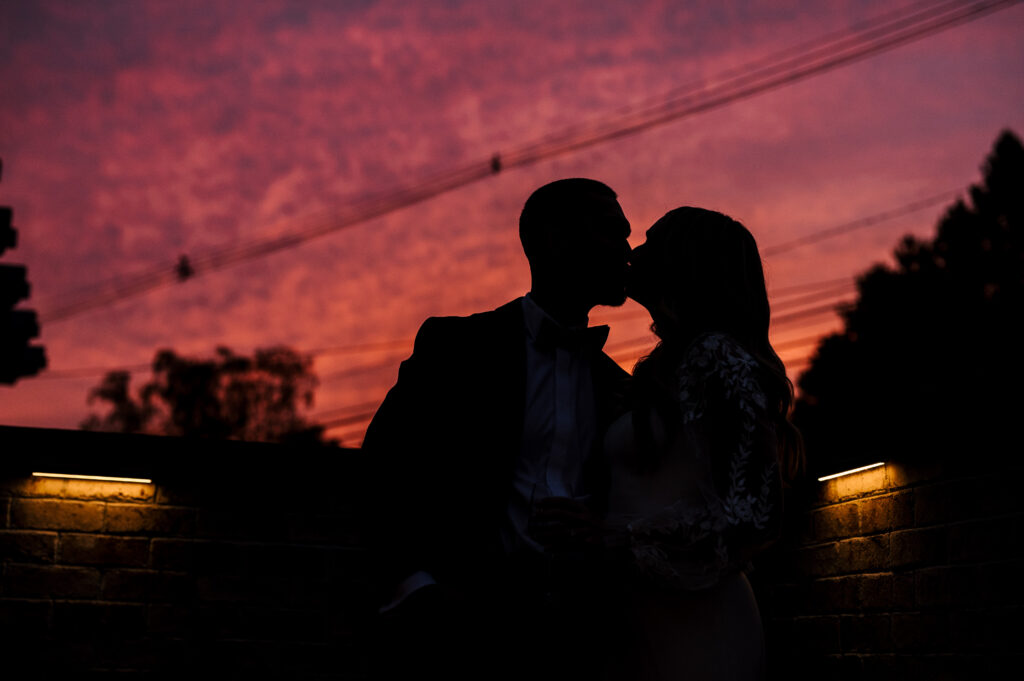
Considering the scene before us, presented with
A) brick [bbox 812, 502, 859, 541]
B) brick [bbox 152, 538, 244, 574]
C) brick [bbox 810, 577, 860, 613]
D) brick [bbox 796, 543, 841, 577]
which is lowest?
brick [bbox 810, 577, 860, 613]

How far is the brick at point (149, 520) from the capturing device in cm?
571

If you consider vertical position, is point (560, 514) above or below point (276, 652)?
above

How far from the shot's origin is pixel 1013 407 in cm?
424

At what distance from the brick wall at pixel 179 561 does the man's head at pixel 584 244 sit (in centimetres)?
275

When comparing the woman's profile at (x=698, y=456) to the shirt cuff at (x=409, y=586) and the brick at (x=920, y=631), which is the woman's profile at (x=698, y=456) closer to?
the shirt cuff at (x=409, y=586)

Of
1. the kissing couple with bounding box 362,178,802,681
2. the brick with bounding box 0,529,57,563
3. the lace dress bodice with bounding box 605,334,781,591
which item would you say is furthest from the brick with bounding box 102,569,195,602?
the lace dress bodice with bounding box 605,334,781,591

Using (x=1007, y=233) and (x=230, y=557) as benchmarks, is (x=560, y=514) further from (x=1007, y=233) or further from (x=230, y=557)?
(x=1007, y=233)

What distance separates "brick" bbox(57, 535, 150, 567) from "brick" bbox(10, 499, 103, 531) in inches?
2.6

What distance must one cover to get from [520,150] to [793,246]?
5768 millimetres

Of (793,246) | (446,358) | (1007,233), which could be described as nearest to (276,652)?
(446,358)

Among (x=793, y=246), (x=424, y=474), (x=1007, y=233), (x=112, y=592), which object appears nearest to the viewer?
(x=424, y=474)

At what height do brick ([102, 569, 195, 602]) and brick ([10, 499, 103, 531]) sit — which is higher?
brick ([10, 499, 103, 531])

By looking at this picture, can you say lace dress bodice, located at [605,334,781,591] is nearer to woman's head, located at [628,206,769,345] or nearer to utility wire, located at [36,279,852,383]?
woman's head, located at [628,206,769,345]

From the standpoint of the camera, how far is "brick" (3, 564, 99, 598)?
18.1 ft
